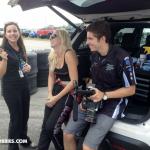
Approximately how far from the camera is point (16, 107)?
14.8 feet

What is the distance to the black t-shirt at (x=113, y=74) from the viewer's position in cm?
337

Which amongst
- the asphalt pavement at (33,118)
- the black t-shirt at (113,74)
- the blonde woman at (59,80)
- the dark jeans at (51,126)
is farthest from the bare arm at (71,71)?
the asphalt pavement at (33,118)

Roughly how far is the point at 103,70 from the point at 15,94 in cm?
143

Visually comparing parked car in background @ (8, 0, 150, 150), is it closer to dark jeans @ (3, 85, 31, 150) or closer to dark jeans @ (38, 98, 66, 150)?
dark jeans @ (38, 98, 66, 150)

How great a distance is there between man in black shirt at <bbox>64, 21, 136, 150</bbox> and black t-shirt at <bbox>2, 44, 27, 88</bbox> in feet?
4.06

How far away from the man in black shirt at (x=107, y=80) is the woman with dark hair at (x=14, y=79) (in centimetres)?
124

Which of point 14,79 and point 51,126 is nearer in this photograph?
point 51,126

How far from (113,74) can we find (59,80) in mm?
1066

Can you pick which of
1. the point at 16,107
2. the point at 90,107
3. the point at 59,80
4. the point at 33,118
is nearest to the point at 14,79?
the point at 16,107

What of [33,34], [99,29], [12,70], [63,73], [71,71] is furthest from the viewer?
[33,34]

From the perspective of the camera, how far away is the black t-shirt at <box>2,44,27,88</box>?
4.39 meters

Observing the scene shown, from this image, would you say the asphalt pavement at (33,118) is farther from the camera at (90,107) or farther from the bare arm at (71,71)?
the camera at (90,107)

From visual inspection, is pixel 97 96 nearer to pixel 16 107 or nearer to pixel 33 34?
pixel 16 107

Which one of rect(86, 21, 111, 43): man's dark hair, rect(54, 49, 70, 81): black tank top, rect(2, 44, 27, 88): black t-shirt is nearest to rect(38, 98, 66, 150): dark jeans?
rect(54, 49, 70, 81): black tank top
